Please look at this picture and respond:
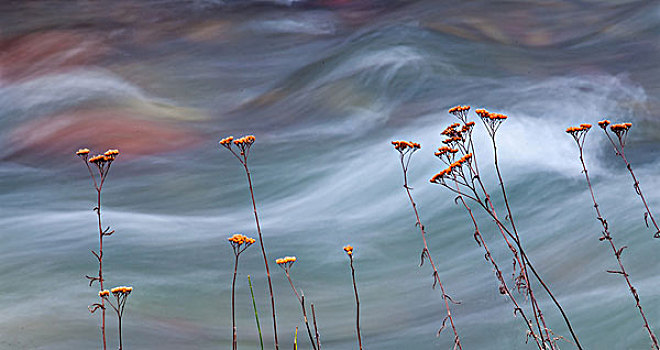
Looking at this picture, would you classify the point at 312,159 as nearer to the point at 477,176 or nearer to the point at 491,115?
the point at 491,115

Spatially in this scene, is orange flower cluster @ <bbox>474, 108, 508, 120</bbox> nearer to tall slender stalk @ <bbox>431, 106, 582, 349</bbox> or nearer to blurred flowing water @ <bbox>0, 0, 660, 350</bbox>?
tall slender stalk @ <bbox>431, 106, 582, 349</bbox>

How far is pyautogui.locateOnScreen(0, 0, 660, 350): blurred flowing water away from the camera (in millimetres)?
4297

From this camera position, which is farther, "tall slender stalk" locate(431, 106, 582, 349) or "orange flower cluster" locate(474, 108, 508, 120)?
"orange flower cluster" locate(474, 108, 508, 120)

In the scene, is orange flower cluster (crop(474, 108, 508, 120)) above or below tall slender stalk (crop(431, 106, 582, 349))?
above

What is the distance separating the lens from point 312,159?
20.5 feet

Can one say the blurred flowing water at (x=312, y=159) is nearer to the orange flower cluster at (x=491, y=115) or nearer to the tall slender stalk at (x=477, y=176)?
the tall slender stalk at (x=477, y=176)

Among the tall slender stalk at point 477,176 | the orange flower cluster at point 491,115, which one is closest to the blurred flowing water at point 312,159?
the tall slender stalk at point 477,176

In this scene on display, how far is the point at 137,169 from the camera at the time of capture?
247 inches

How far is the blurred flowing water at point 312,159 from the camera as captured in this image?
14.1 feet

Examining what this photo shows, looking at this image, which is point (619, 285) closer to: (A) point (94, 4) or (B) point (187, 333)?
(B) point (187, 333)

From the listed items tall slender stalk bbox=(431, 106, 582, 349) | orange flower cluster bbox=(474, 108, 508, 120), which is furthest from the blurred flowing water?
orange flower cluster bbox=(474, 108, 508, 120)

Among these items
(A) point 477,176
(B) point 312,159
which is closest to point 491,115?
(A) point 477,176

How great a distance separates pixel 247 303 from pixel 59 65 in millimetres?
4052

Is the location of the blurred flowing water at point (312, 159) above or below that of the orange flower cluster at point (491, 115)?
above
